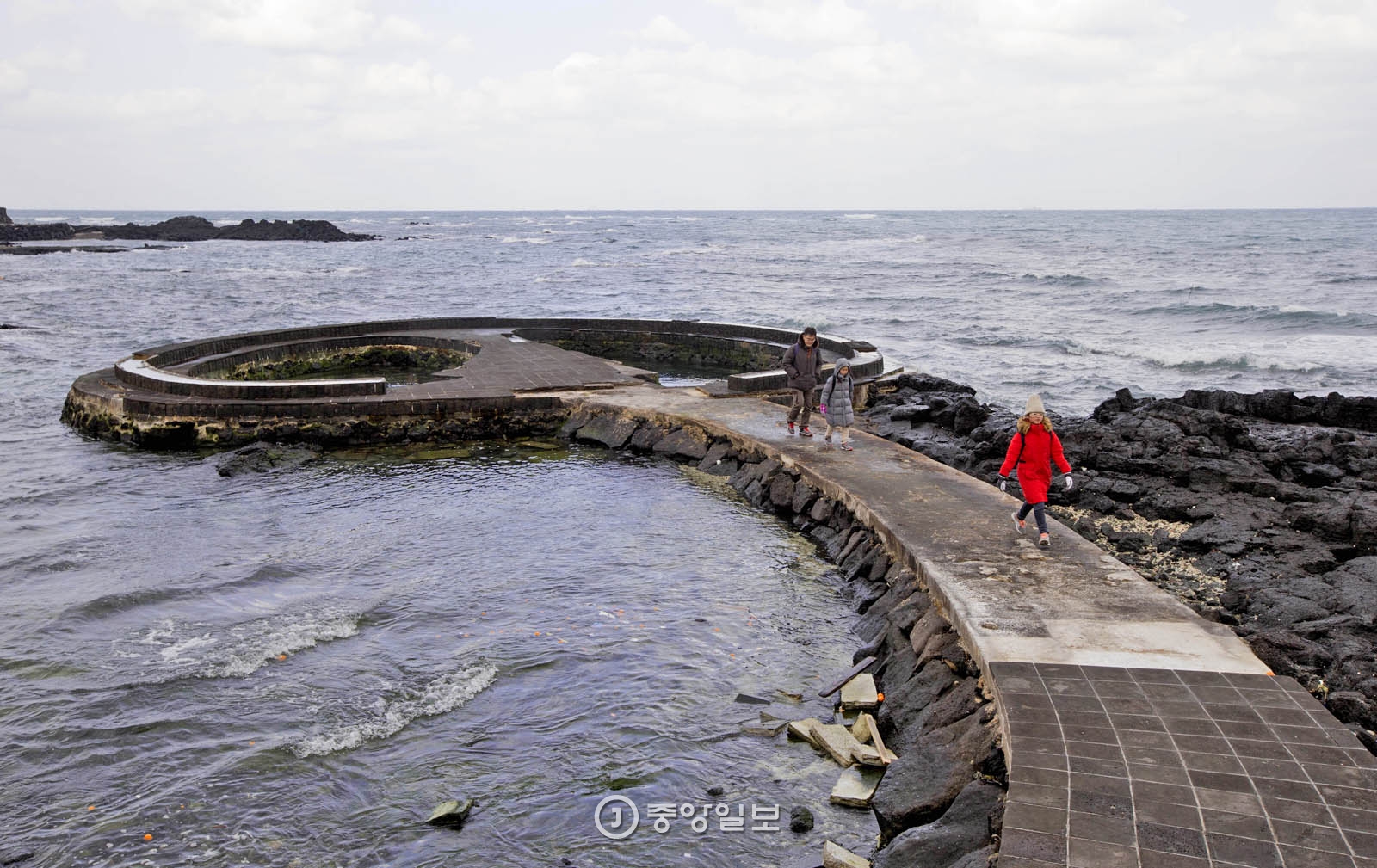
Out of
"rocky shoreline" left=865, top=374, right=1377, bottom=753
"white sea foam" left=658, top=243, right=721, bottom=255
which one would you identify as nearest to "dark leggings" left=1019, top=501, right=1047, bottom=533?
"rocky shoreline" left=865, top=374, right=1377, bottom=753

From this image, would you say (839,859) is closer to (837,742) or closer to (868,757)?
(868,757)

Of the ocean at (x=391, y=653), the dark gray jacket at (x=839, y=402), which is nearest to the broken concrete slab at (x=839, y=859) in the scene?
the ocean at (x=391, y=653)

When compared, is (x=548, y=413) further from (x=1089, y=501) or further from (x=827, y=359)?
(x=1089, y=501)

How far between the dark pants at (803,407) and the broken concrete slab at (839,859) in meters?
8.71

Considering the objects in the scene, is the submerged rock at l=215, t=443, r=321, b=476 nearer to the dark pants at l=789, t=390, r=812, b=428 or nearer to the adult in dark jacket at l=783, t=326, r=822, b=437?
the dark pants at l=789, t=390, r=812, b=428

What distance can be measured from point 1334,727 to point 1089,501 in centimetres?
681

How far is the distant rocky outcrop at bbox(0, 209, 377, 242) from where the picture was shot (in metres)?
101

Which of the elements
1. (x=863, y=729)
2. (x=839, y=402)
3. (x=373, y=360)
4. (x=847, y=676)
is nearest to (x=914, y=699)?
(x=863, y=729)

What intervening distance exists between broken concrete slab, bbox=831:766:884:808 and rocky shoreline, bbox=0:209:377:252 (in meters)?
110

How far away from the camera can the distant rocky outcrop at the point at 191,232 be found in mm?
101438

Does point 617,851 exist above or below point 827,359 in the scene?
below

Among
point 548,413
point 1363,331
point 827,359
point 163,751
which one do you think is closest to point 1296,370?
point 1363,331

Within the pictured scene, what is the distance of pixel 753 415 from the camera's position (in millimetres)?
15812

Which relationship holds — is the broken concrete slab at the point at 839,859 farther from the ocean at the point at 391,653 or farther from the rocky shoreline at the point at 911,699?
the ocean at the point at 391,653
